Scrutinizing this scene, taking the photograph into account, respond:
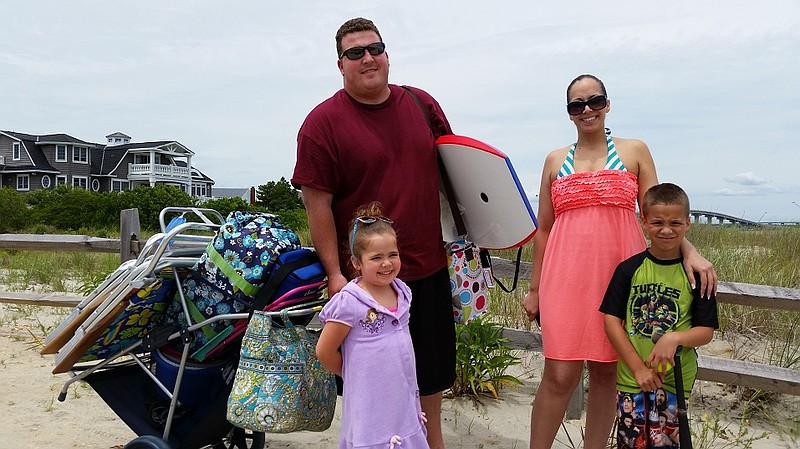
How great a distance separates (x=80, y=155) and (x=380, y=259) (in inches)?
1983

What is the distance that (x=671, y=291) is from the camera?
2818 mm

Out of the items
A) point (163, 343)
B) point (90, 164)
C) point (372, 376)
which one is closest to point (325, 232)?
point (372, 376)

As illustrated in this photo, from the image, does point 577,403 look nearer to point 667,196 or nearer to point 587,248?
point 587,248

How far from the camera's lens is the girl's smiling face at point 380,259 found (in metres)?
2.68

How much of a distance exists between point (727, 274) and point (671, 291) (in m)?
4.51

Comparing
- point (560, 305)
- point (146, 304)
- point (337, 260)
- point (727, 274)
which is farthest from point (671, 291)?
point (727, 274)

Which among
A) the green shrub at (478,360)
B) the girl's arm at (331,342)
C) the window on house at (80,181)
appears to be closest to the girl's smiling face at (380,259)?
the girl's arm at (331,342)

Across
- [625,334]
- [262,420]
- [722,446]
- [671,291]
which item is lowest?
[722,446]

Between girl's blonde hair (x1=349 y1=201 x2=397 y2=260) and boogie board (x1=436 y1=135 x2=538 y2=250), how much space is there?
68 cm

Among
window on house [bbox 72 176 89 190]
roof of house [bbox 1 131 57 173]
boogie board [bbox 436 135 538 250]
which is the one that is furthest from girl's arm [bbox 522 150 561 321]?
window on house [bbox 72 176 89 190]

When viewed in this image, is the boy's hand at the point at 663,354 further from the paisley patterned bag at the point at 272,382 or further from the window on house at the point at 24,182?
the window on house at the point at 24,182

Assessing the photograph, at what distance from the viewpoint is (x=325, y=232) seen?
2.95m

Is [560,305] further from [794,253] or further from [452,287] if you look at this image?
[794,253]

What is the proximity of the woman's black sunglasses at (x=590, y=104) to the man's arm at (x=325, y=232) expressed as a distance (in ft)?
3.90
